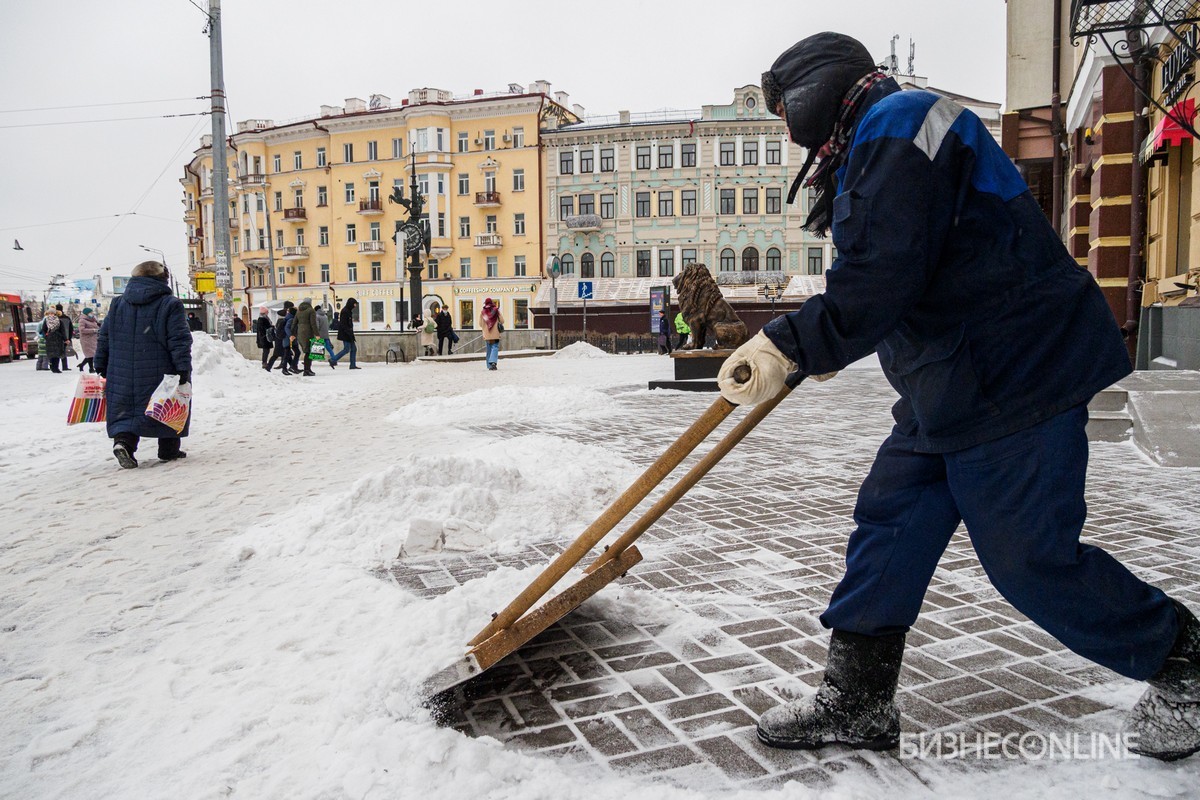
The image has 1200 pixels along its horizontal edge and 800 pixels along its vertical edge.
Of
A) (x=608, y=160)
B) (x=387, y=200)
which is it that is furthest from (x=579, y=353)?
(x=387, y=200)

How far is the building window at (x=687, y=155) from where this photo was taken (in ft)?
160

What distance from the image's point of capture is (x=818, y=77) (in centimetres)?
203

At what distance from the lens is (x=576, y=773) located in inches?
81.1

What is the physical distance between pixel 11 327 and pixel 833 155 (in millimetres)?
38637

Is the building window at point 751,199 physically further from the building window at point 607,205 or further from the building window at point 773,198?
the building window at point 607,205

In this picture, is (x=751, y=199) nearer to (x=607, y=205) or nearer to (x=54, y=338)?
(x=607, y=205)

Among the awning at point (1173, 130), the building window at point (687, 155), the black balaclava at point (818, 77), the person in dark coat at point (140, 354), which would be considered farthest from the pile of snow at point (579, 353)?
the black balaclava at point (818, 77)

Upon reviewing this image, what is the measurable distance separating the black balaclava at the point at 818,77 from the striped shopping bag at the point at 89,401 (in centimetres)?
774

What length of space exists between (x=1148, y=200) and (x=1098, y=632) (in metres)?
12.7

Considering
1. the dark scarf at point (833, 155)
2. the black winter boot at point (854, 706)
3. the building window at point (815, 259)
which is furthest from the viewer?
the building window at point (815, 259)

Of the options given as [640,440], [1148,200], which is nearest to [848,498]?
[640,440]

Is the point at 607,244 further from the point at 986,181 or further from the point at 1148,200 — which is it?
the point at 986,181

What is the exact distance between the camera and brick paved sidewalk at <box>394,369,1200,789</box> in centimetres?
219

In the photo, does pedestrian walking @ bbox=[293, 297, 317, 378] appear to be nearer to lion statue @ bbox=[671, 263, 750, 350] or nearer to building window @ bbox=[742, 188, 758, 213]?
lion statue @ bbox=[671, 263, 750, 350]
